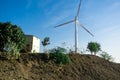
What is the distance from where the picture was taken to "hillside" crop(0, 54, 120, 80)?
20.5 metres

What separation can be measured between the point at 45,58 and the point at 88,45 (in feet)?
35.5

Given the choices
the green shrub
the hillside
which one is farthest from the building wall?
the green shrub

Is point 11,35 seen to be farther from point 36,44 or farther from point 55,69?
point 36,44

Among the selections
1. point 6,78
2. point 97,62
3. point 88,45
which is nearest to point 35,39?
point 88,45

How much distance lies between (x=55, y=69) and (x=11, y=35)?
814 centimetres

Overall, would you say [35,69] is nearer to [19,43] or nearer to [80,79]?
[80,79]

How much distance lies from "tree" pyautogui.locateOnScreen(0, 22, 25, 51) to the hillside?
3436 millimetres

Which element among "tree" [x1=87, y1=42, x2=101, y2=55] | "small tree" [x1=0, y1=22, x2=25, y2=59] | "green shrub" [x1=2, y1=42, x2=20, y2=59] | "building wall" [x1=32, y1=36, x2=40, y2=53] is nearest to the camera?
"green shrub" [x1=2, y1=42, x2=20, y2=59]

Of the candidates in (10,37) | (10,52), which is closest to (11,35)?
(10,37)

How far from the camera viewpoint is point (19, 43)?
2791 centimetres

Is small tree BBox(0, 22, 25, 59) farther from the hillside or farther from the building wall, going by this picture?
the building wall

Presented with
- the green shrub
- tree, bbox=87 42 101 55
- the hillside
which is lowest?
the hillside

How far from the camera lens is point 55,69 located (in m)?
23.2

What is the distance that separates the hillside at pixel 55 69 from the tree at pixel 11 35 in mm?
3436
